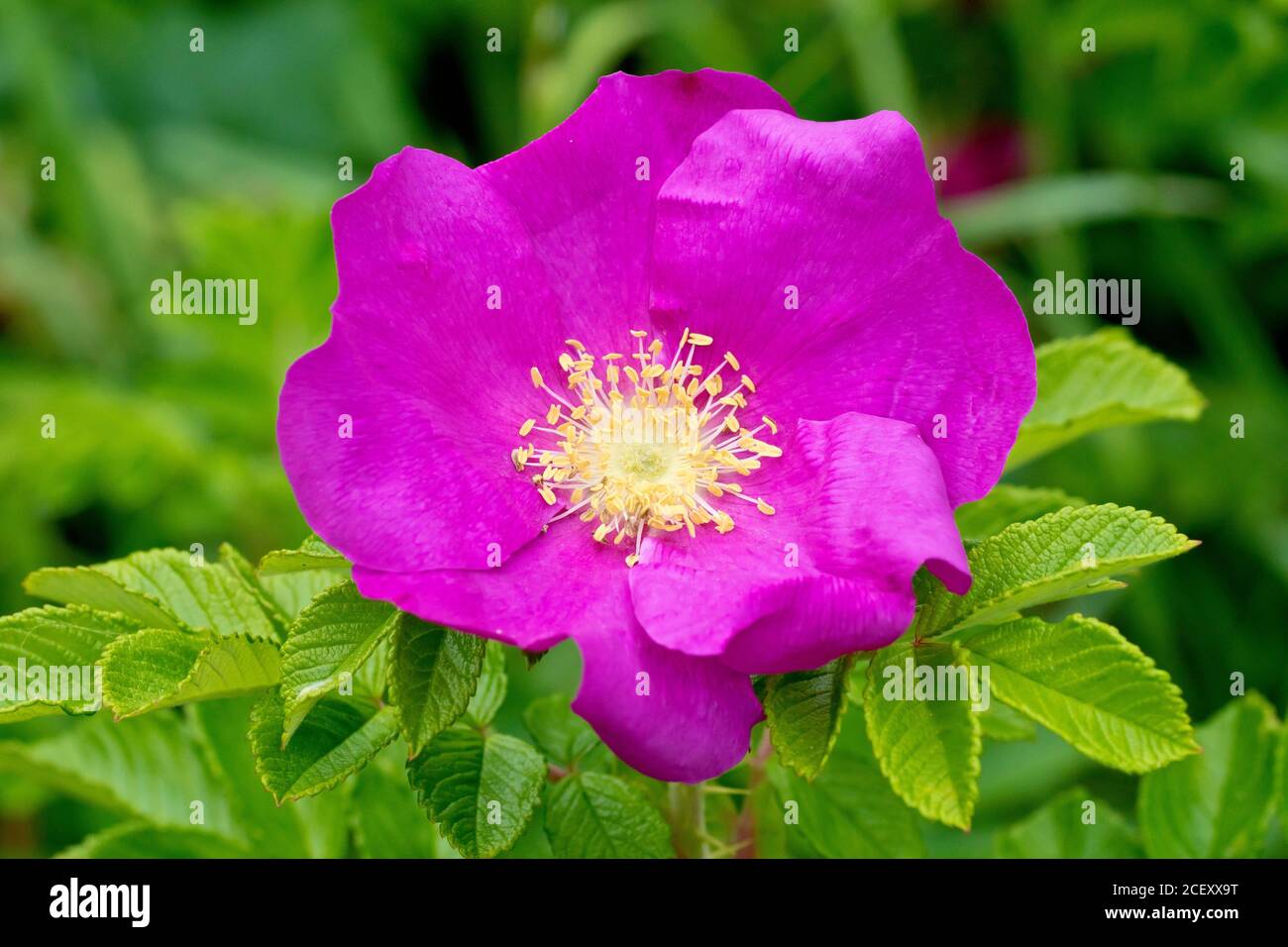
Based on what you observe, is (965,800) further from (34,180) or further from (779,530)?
(34,180)

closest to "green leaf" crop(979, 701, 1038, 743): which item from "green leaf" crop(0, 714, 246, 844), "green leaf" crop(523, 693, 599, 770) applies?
"green leaf" crop(523, 693, 599, 770)

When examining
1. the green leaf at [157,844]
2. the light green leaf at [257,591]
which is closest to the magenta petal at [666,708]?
the light green leaf at [257,591]

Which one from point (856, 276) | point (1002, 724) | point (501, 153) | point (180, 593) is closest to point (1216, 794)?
point (1002, 724)

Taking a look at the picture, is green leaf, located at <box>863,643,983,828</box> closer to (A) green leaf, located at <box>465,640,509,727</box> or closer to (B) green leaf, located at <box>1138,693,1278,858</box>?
(A) green leaf, located at <box>465,640,509,727</box>

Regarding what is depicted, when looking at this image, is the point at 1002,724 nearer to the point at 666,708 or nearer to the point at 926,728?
the point at 926,728

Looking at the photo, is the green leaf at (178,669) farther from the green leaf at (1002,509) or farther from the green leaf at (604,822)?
the green leaf at (1002,509)

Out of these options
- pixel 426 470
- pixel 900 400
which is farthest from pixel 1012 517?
pixel 426 470
